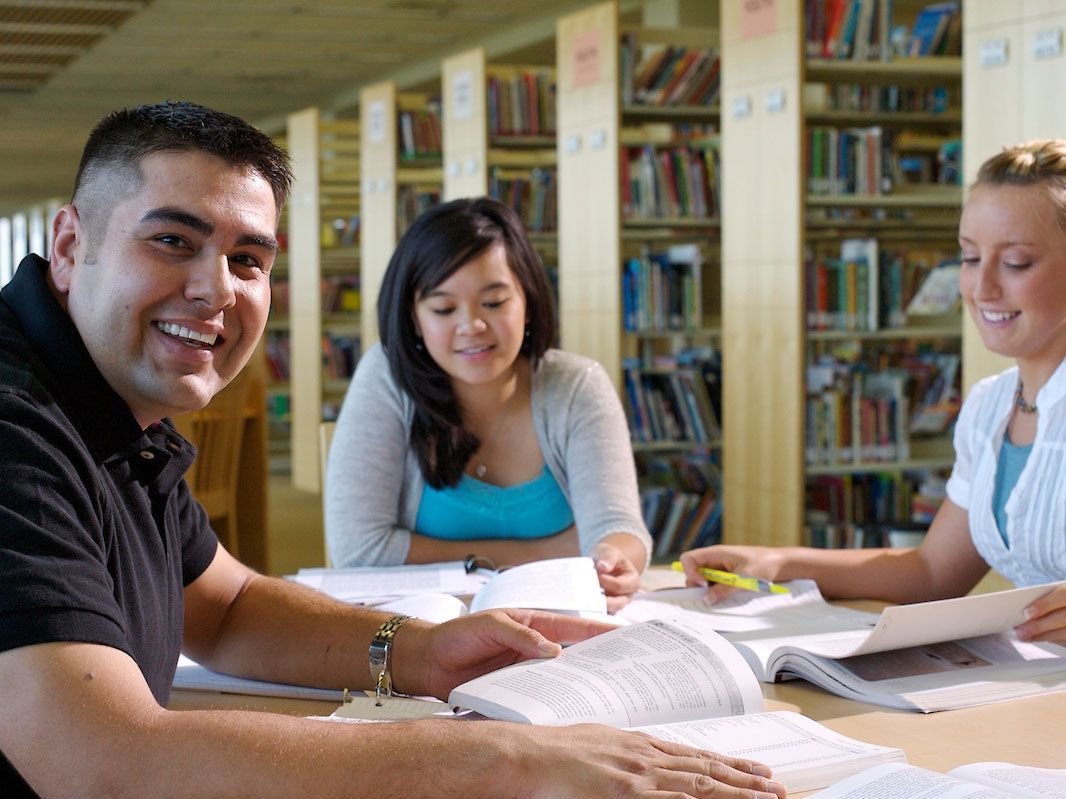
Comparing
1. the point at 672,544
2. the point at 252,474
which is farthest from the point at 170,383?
the point at 672,544

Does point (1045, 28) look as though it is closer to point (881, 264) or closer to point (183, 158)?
point (881, 264)

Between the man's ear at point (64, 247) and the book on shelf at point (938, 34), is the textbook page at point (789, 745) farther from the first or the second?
the book on shelf at point (938, 34)

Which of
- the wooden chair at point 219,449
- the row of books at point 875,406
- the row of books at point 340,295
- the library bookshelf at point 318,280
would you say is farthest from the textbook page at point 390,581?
the row of books at point 340,295

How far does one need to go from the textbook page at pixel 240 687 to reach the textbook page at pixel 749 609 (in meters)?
0.44

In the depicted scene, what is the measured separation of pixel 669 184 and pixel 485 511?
10.7 feet

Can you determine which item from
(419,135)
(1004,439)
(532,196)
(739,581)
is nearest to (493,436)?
(739,581)

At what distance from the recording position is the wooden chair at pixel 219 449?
4238 mm

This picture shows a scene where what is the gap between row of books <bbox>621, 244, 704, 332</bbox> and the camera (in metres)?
5.45

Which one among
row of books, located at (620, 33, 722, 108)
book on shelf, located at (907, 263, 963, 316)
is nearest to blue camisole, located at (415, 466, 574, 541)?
book on shelf, located at (907, 263, 963, 316)

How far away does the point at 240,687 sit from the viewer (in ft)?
4.94

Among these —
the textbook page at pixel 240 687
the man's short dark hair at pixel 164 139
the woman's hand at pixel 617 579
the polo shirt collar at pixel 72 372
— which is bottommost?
the textbook page at pixel 240 687

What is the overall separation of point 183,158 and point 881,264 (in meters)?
4.00

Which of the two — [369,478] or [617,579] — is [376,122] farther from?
[617,579]

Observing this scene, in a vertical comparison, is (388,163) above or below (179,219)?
above
